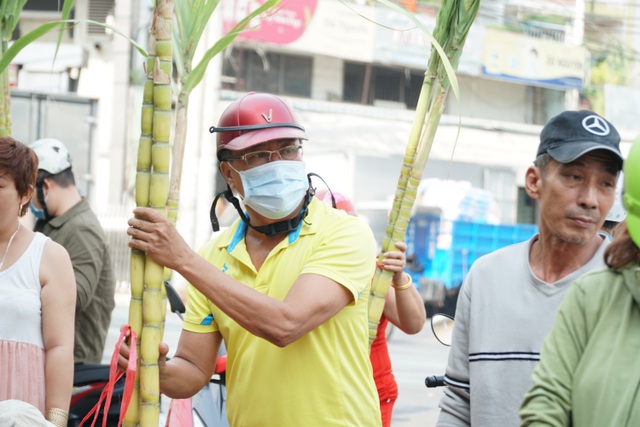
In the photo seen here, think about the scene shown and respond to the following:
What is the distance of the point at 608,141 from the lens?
8.36 feet

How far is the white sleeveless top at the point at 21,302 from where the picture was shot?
3.35 metres

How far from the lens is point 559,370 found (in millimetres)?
2016

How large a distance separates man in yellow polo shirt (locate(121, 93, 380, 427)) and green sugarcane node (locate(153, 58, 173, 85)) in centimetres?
50

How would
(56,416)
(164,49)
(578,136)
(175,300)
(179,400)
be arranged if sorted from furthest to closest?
(179,400)
(175,300)
(56,416)
(578,136)
(164,49)

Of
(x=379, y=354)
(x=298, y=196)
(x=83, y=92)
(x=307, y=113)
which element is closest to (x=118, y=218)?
(x=83, y=92)

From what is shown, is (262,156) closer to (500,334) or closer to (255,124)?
(255,124)

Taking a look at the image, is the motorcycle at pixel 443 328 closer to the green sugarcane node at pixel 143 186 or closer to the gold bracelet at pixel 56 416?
the green sugarcane node at pixel 143 186

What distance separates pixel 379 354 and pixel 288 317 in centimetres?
169

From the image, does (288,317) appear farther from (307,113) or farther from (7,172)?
(307,113)

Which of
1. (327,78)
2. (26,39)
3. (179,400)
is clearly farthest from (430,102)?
(327,78)

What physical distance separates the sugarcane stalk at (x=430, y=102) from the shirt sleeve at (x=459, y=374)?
0.75m

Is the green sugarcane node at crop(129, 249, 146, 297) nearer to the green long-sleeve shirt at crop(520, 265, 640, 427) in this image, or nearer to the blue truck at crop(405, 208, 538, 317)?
the green long-sleeve shirt at crop(520, 265, 640, 427)

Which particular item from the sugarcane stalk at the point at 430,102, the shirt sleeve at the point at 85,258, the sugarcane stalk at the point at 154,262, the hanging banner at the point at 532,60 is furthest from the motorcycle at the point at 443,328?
the hanging banner at the point at 532,60

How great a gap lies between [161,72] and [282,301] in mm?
732
